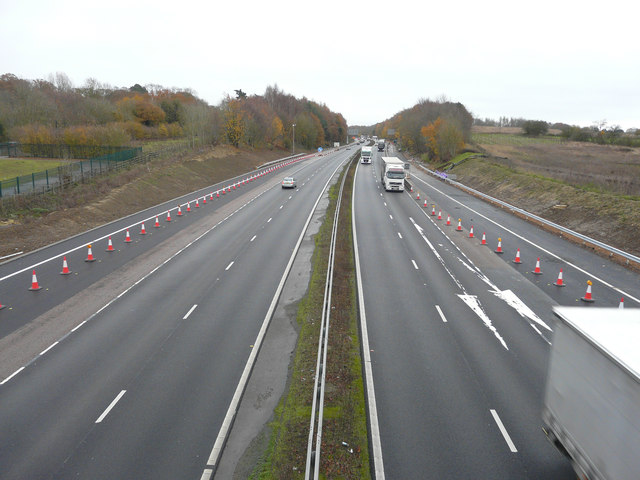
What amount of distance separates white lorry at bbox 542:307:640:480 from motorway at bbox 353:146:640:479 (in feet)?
4.80

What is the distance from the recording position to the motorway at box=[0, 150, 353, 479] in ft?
28.4

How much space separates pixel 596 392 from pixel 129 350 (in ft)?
37.3

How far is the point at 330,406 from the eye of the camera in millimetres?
10148

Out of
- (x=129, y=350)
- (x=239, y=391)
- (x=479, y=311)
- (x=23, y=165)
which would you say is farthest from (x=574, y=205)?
(x=23, y=165)

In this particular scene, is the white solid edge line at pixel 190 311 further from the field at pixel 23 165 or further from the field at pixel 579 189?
the field at pixel 23 165

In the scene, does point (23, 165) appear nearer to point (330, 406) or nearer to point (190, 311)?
point (190, 311)

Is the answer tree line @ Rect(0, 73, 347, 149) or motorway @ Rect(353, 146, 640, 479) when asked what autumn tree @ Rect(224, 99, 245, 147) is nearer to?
tree line @ Rect(0, 73, 347, 149)

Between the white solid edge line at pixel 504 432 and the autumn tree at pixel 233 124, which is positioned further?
the autumn tree at pixel 233 124

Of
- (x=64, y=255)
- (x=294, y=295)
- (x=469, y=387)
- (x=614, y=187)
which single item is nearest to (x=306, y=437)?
(x=469, y=387)

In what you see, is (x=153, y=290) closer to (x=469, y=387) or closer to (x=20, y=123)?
(x=469, y=387)

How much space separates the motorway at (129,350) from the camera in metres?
8.66

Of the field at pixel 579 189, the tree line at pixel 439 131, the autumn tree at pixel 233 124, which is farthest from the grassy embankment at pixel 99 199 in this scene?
the tree line at pixel 439 131

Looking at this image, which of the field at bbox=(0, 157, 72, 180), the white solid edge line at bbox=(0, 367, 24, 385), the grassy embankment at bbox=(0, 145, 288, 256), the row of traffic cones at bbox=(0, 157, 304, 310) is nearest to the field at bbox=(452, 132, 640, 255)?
the white solid edge line at bbox=(0, 367, 24, 385)

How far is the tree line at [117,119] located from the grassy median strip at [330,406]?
154ft
